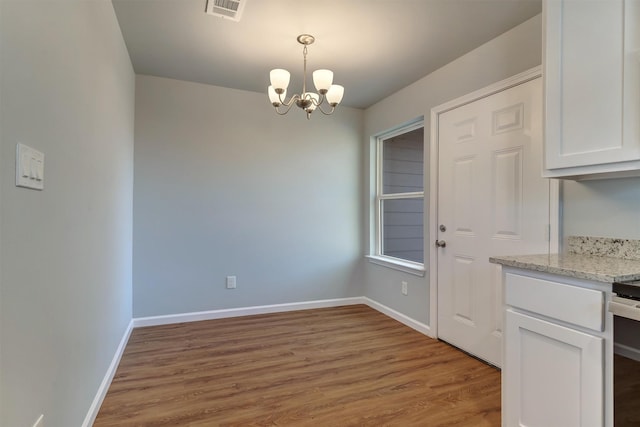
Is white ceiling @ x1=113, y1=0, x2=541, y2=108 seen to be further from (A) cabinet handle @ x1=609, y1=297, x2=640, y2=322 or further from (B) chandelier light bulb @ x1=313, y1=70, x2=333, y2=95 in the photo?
(A) cabinet handle @ x1=609, y1=297, x2=640, y2=322

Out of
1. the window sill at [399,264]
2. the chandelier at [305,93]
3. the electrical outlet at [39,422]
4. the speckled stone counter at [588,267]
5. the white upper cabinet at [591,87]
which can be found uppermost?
the chandelier at [305,93]

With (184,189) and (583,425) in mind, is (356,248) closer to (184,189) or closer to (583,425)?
(184,189)

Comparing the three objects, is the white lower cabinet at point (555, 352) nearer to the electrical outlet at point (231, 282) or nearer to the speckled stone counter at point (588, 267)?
the speckled stone counter at point (588, 267)

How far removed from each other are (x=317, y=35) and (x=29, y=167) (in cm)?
208

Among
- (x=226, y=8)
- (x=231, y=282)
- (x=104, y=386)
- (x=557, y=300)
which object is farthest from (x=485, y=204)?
(x=104, y=386)

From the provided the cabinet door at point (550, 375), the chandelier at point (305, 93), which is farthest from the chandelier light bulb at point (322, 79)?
the cabinet door at point (550, 375)

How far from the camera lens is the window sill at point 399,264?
329 centimetres

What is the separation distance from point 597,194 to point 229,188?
121 inches

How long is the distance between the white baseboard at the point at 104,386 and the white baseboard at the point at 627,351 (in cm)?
234

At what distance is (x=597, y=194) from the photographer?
190cm

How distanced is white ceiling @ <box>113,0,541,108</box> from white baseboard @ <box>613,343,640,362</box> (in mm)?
1992

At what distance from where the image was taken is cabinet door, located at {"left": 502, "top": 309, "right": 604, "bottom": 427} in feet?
4.25

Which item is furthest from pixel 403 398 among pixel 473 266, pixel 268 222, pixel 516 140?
pixel 268 222

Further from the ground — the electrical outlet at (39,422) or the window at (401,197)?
the window at (401,197)
